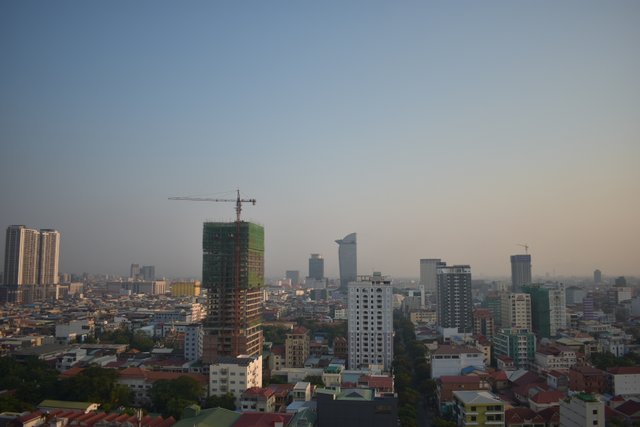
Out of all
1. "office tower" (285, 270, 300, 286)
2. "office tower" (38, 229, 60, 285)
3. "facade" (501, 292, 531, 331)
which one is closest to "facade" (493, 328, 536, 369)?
"facade" (501, 292, 531, 331)

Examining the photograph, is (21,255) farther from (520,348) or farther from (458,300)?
(520,348)

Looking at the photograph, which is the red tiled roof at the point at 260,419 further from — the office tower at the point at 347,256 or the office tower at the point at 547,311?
the office tower at the point at 347,256

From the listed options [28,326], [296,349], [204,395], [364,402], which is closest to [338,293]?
[28,326]

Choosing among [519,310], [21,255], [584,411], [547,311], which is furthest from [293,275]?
[584,411]

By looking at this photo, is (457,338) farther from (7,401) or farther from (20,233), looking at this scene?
(20,233)

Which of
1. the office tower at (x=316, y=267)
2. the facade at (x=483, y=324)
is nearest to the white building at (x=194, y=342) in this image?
the facade at (x=483, y=324)
